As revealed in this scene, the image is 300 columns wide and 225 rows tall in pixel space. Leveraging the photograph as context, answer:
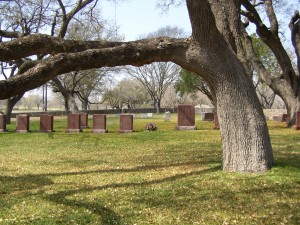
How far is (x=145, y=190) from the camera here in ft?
23.6

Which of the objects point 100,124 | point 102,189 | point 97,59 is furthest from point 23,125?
point 102,189

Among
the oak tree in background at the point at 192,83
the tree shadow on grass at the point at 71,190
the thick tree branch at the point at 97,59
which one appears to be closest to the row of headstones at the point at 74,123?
the tree shadow on grass at the point at 71,190

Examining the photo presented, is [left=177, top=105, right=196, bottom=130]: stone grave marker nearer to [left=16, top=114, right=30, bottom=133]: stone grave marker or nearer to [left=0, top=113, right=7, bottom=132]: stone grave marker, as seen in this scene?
[left=16, top=114, right=30, bottom=133]: stone grave marker

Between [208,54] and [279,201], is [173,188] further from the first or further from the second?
[208,54]

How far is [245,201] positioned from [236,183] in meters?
1.08

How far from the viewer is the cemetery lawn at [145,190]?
5645 mm

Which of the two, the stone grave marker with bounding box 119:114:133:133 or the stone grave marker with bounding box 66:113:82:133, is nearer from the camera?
the stone grave marker with bounding box 119:114:133:133

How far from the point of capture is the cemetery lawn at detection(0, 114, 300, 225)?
5645mm

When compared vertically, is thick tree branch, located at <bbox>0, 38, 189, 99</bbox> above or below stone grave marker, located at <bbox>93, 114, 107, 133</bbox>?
above

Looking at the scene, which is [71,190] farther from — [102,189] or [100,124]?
[100,124]

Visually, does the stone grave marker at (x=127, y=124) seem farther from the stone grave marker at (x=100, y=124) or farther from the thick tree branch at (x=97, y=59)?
the thick tree branch at (x=97, y=59)

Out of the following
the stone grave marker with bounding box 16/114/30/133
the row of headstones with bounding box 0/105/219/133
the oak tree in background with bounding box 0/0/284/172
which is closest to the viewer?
the oak tree in background with bounding box 0/0/284/172

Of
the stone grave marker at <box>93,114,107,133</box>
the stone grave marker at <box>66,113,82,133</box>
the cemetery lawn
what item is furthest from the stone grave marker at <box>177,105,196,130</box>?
the cemetery lawn

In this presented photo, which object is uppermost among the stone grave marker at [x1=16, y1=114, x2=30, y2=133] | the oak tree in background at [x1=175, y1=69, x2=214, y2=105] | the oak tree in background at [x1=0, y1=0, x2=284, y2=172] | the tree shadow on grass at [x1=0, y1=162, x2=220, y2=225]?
the oak tree in background at [x1=175, y1=69, x2=214, y2=105]
